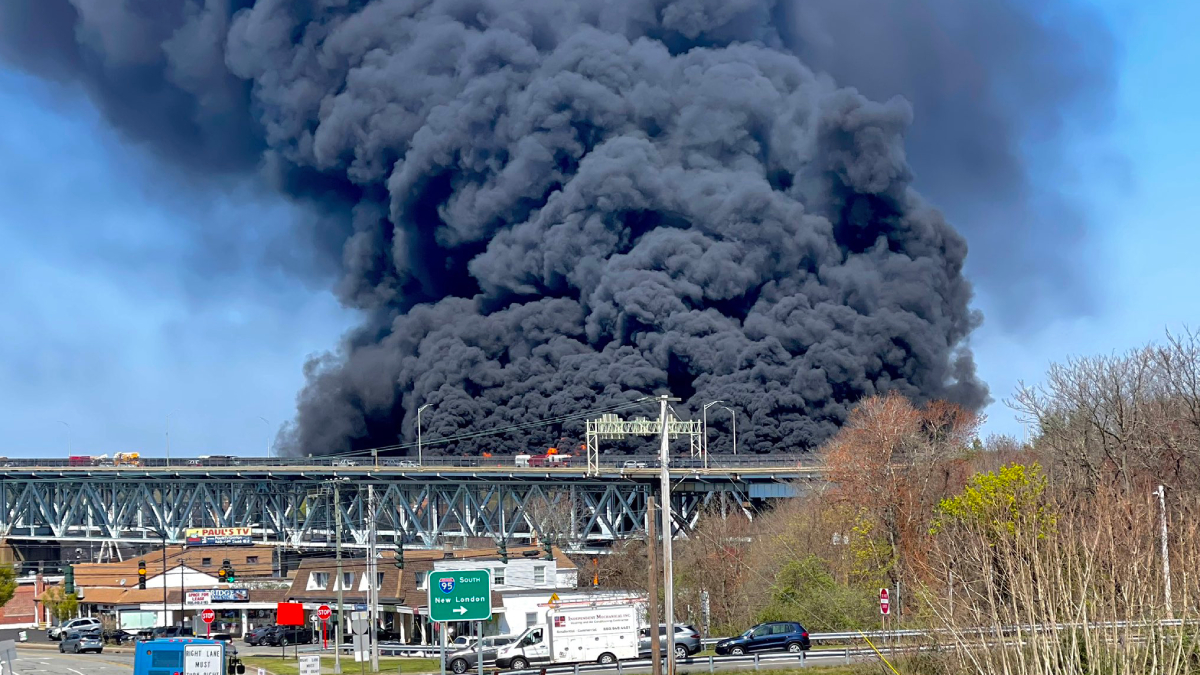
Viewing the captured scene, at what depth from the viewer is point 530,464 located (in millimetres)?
96250

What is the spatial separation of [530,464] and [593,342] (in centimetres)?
1340

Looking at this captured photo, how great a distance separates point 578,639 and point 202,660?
1324 cm

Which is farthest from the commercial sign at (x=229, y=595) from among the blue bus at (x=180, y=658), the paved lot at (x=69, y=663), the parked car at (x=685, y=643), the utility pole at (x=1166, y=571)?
the utility pole at (x=1166, y=571)

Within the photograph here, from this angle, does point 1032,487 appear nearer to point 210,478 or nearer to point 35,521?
point 210,478

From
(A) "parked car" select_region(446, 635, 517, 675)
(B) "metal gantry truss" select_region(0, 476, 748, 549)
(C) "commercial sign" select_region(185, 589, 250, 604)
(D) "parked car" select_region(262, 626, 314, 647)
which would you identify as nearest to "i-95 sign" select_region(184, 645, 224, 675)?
(A) "parked car" select_region(446, 635, 517, 675)

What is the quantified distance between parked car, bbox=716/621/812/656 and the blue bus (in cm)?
1794

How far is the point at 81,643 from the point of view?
68000mm

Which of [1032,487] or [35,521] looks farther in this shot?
[35,521]

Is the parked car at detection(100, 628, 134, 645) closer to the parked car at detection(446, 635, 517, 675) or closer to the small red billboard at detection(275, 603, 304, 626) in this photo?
the small red billboard at detection(275, 603, 304, 626)

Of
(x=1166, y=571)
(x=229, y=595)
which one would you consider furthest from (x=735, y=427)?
(x=1166, y=571)

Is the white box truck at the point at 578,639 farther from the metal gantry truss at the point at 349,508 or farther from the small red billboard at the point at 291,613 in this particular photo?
the metal gantry truss at the point at 349,508

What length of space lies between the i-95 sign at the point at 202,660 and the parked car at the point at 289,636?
32.0 meters

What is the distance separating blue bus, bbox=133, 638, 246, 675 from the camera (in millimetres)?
37000

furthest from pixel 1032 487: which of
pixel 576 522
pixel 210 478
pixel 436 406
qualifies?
pixel 210 478
